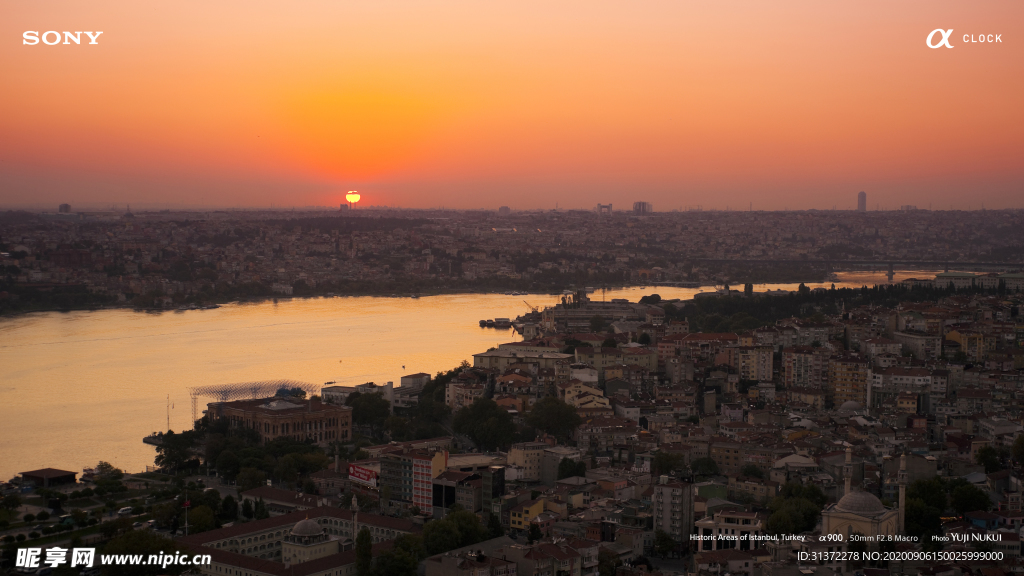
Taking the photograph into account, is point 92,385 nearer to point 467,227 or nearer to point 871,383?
point 871,383

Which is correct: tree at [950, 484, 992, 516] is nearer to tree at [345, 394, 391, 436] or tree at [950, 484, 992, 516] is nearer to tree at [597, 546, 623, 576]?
tree at [597, 546, 623, 576]

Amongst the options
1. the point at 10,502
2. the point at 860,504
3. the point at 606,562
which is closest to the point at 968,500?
the point at 860,504

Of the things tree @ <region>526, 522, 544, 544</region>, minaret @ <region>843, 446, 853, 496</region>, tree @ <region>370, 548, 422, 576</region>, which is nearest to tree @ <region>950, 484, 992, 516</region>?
minaret @ <region>843, 446, 853, 496</region>

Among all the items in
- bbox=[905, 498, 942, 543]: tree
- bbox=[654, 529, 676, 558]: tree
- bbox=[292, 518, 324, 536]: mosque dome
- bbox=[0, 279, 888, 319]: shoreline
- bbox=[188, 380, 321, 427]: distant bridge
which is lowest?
bbox=[0, 279, 888, 319]: shoreline

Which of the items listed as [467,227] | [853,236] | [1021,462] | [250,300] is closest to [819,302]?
[1021,462]

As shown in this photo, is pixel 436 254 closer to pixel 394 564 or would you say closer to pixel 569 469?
pixel 569 469
